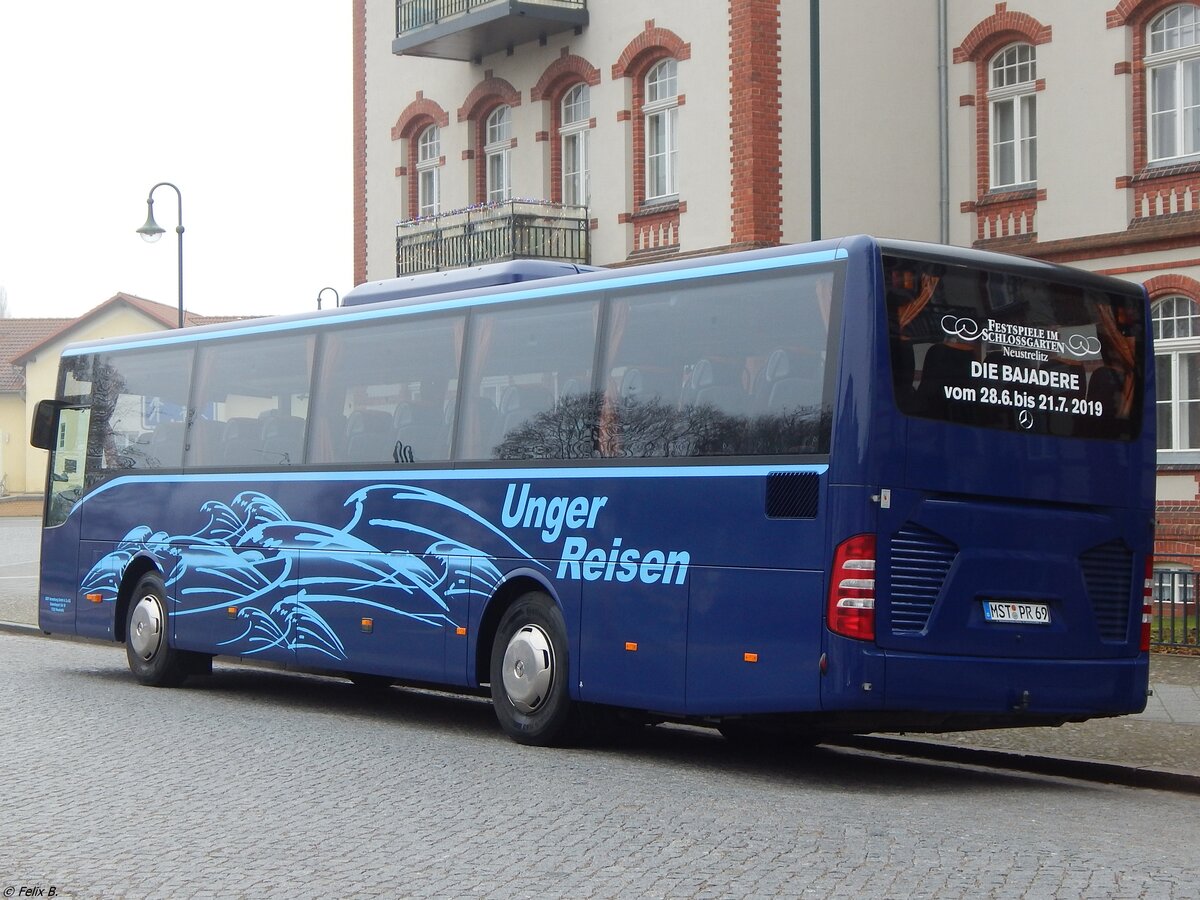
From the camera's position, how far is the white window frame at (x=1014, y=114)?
26922 mm

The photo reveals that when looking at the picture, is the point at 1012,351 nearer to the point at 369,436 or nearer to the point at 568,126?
the point at 369,436

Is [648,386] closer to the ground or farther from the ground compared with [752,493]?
farther from the ground

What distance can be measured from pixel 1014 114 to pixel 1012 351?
1706cm

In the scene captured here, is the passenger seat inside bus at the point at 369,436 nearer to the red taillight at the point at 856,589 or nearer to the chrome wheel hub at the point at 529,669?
the chrome wheel hub at the point at 529,669

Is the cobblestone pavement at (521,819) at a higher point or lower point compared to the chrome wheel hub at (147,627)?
lower

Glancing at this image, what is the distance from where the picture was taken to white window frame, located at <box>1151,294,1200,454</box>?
24.5 m

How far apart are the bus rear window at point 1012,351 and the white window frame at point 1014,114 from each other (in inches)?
613

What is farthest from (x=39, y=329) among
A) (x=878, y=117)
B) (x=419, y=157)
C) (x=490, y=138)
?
(x=878, y=117)

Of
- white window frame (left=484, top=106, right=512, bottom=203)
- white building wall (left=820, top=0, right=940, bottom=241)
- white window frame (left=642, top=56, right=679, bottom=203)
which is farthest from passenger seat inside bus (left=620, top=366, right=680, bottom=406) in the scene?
white window frame (left=484, top=106, right=512, bottom=203)

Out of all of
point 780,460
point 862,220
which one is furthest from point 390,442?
point 862,220

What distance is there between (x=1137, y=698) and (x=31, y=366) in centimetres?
8623

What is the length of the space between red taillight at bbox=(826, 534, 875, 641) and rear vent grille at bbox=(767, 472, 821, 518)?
0.34m

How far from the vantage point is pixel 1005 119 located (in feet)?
90.0

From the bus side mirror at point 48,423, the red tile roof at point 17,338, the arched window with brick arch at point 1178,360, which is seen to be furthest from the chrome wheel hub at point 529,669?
the red tile roof at point 17,338
